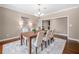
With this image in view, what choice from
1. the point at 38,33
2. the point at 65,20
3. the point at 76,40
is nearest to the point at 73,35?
the point at 76,40

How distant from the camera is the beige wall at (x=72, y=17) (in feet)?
9.55

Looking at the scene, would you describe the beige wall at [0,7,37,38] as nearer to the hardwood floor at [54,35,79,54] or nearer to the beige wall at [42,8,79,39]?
the beige wall at [42,8,79,39]

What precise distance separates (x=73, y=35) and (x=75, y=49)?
2.32 feet

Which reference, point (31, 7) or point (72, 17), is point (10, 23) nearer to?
point (31, 7)

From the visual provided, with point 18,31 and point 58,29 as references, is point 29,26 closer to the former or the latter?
point 18,31

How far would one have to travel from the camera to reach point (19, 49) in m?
2.77

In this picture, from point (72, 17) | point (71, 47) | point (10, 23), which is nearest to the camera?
point (10, 23)

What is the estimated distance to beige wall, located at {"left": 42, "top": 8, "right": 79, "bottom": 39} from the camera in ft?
9.55

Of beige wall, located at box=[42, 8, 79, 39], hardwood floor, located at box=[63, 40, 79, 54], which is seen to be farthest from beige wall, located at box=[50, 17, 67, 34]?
hardwood floor, located at box=[63, 40, 79, 54]

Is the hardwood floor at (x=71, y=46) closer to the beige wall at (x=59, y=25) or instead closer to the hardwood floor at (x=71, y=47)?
the hardwood floor at (x=71, y=47)

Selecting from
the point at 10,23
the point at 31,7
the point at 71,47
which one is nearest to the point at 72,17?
the point at 71,47

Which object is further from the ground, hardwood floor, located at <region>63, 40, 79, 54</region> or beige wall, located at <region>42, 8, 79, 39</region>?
beige wall, located at <region>42, 8, 79, 39</region>

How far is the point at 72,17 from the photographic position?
3.53m

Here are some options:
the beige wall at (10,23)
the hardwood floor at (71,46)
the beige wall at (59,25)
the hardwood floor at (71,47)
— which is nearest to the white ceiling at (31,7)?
the beige wall at (10,23)
